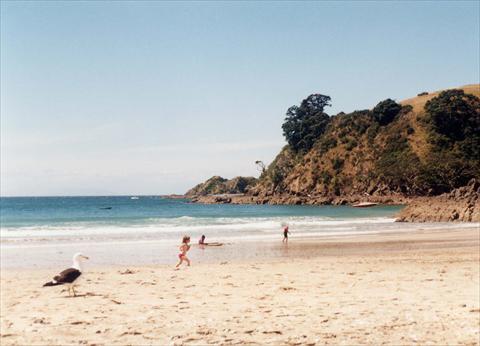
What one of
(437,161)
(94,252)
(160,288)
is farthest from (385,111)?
(160,288)

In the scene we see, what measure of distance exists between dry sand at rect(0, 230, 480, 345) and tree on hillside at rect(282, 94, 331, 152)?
109 m

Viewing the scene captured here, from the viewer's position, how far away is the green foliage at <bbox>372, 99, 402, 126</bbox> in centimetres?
11075

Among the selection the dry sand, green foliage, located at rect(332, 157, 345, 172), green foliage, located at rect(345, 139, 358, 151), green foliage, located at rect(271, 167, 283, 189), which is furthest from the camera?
green foliage, located at rect(271, 167, 283, 189)

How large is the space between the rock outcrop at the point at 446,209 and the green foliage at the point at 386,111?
66547 mm

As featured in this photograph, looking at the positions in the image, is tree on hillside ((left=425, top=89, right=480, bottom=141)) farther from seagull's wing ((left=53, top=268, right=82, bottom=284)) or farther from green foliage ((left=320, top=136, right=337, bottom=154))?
seagull's wing ((left=53, top=268, right=82, bottom=284))

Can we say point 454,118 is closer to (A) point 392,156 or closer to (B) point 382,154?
(A) point 392,156

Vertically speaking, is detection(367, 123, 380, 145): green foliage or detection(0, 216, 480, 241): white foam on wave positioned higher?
detection(367, 123, 380, 145): green foliage

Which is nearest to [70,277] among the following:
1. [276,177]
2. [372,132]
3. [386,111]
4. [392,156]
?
[392,156]

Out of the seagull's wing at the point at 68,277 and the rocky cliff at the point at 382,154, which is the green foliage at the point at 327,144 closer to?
the rocky cliff at the point at 382,154

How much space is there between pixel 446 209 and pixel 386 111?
7341cm

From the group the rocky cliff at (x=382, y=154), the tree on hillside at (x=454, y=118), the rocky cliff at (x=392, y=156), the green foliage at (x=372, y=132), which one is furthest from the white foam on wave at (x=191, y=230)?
the green foliage at (x=372, y=132)

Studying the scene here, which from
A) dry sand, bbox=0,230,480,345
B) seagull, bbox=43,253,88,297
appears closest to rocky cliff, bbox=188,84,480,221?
dry sand, bbox=0,230,480,345

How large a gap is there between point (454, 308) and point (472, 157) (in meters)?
94.3

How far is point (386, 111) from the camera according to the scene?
111 metres
